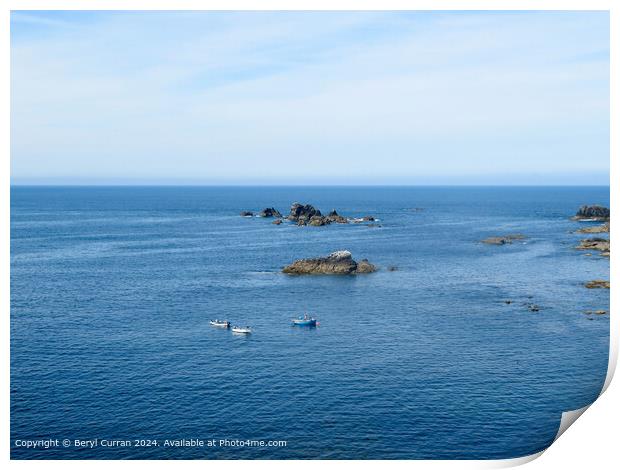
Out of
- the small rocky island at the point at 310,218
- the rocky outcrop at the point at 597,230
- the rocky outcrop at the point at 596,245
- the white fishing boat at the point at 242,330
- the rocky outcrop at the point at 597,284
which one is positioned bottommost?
the white fishing boat at the point at 242,330

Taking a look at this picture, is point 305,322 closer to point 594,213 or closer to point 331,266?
point 331,266

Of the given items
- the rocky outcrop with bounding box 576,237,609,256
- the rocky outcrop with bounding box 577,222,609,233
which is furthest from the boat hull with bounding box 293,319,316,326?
the rocky outcrop with bounding box 577,222,609,233

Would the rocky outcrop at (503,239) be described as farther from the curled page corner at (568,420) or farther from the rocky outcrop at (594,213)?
the curled page corner at (568,420)

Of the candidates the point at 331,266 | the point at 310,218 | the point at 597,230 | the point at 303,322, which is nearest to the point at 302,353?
the point at 303,322

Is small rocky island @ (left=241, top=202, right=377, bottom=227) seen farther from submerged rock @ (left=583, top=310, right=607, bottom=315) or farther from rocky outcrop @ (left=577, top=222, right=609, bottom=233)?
submerged rock @ (left=583, top=310, right=607, bottom=315)

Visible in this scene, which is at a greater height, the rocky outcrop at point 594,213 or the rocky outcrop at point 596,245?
the rocky outcrop at point 594,213

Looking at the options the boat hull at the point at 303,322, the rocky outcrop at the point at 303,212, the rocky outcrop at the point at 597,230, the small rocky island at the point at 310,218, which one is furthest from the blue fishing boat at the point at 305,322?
the rocky outcrop at the point at 597,230
